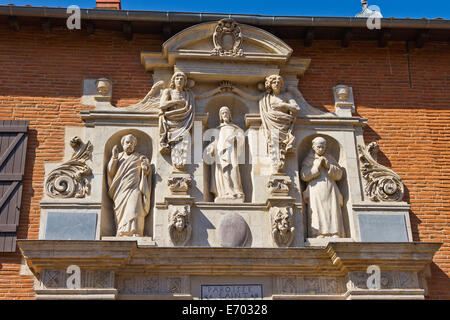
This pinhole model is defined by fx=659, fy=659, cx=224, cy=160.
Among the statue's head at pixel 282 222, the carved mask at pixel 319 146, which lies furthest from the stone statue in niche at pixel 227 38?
the statue's head at pixel 282 222

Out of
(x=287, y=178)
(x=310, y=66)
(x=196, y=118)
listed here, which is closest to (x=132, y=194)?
(x=196, y=118)

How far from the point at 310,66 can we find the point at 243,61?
1.15 m

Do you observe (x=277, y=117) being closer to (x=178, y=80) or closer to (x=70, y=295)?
(x=178, y=80)

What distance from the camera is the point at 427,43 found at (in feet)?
35.9

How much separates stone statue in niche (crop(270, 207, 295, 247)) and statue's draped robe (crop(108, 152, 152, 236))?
174 centimetres

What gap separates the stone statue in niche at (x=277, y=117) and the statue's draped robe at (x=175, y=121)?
851 mm

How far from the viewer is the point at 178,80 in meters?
9.71

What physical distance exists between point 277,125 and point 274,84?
692 millimetres

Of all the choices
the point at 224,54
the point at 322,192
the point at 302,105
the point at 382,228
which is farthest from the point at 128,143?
the point at 382,228

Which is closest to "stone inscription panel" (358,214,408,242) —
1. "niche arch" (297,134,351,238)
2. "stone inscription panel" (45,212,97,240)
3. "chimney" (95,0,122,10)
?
"niche arch" (297,134,351,238)

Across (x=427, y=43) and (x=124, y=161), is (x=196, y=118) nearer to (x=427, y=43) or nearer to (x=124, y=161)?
(x=124, y=161)

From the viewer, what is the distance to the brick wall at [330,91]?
9438mm

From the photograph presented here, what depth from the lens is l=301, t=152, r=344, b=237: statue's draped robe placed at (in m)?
8.97

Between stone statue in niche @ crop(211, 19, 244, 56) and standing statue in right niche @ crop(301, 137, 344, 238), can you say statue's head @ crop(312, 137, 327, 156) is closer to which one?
standing statue in right niche @ crop(301, 137, 344, 238)
